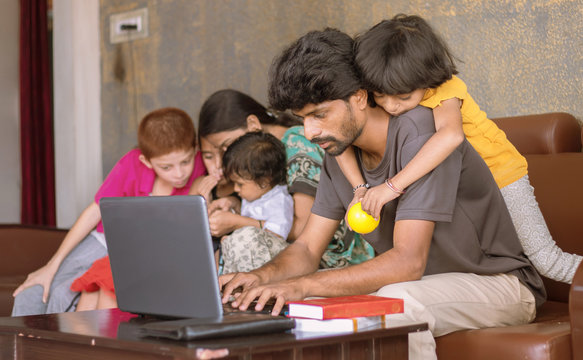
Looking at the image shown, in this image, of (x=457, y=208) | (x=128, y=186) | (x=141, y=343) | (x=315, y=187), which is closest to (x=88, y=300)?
(x=128, y=186)

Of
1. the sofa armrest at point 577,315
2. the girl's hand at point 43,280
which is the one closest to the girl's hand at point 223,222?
the girl's hand at point 43,280

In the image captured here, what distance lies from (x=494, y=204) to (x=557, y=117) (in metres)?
0.65

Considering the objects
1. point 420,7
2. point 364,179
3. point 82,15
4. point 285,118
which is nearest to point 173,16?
point 82,15

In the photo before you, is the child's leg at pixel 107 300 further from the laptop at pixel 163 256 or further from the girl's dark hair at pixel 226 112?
the laptop at pixel 163 256

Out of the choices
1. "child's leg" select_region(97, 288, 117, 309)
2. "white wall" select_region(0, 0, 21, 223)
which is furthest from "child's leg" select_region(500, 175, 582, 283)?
"white wall" select_region(0, 0, 21, 223)

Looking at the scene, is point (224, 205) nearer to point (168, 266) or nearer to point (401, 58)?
point (401, 58)

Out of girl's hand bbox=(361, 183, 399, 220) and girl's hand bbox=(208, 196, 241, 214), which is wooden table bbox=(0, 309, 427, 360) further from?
girl's hand bbox=(208, 196, 241, 214)

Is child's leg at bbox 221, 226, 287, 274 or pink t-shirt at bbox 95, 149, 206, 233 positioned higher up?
pink t-shirt at bbox 95, 149, 206, 233

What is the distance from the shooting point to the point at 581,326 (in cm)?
168

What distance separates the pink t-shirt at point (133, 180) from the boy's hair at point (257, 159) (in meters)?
0.42

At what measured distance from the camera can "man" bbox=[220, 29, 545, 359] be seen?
1927 mm

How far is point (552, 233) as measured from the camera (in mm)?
2467

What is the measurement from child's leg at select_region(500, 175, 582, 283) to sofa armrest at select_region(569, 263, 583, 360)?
61 centimetres

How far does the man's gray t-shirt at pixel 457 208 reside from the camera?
6.61 feet
